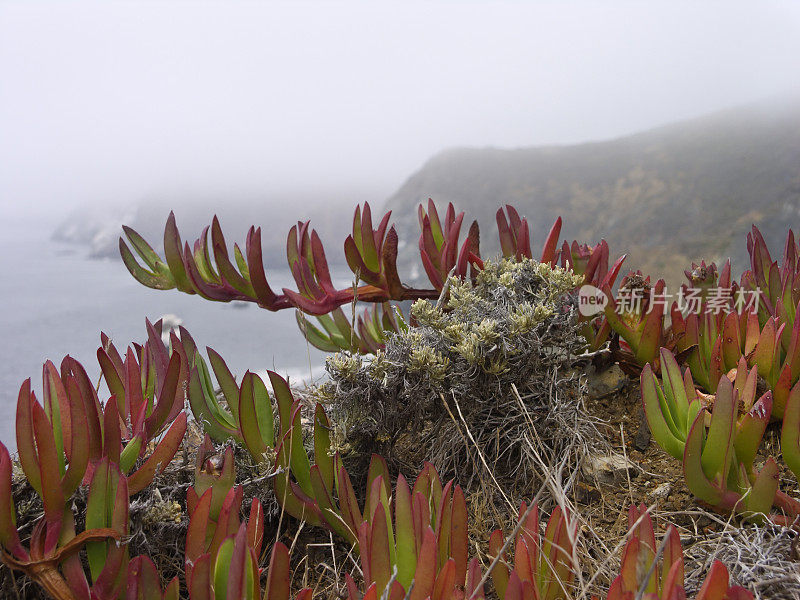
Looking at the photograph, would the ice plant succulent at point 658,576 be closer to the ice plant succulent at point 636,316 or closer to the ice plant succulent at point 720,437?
the ice plant succulent at point 720,437

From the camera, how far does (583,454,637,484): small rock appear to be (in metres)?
0.70

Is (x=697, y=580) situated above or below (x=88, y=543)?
below

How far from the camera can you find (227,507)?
0.45 metres

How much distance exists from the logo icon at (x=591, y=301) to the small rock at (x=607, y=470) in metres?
0.21

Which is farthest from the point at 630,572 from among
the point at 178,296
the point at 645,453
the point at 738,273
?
the point at 738,273

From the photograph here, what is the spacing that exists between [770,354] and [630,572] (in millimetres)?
452

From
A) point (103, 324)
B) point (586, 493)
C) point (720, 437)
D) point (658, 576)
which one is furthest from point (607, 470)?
point (103, 324)

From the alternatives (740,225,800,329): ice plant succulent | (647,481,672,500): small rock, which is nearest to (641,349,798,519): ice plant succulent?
(647,481,672,500): small rock

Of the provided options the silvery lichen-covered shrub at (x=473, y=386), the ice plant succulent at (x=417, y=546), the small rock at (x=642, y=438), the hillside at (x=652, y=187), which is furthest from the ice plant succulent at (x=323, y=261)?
the hillside at (x=652, y=187)

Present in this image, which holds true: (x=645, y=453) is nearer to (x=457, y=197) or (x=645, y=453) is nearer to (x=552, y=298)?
(x=552, y=298)

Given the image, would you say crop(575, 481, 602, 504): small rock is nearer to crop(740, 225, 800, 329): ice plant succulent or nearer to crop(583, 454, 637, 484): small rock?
crop(583, 454, 637, 484): small rock

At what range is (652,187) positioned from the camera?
1.76 meters

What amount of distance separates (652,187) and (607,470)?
1.32m

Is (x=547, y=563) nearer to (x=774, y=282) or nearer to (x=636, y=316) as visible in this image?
(x=636, y=316)
